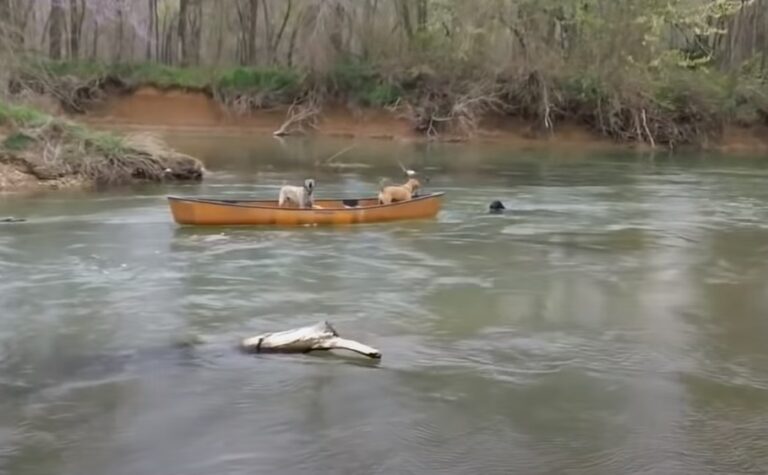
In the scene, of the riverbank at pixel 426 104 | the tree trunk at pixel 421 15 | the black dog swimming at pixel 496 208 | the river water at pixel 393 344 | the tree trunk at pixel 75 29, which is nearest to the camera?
the river water at pixel 393 344

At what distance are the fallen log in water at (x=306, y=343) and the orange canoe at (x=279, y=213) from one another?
7.06m

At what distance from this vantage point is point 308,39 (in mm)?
40531

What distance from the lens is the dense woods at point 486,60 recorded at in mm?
37094

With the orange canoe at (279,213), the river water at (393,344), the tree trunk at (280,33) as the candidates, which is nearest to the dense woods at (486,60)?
the tree trunk at (280,33)

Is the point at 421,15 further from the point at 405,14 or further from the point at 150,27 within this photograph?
the point at 150,27

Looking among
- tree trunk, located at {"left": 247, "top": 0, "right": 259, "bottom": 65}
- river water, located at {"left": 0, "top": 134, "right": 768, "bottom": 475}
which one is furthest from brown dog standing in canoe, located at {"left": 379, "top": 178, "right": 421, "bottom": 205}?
tree trunk, located at {"left": 247, "top": 0, "right": 259, "bottom": 65}

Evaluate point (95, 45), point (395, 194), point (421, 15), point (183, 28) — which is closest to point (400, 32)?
point (421, 15)

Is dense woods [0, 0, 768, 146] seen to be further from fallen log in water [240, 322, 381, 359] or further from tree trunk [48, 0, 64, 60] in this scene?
fallen log in water [240, 322, 381, 359]

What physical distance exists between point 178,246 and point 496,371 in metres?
7.48

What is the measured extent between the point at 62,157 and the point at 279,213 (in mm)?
7493

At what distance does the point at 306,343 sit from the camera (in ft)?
32.6

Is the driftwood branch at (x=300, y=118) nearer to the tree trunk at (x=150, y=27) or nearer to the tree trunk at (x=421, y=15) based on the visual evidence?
the tree trunk at (x=421, y=15)

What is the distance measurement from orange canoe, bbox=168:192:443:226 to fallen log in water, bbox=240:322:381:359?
278 inches

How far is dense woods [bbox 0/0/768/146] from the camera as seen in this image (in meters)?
37.1
